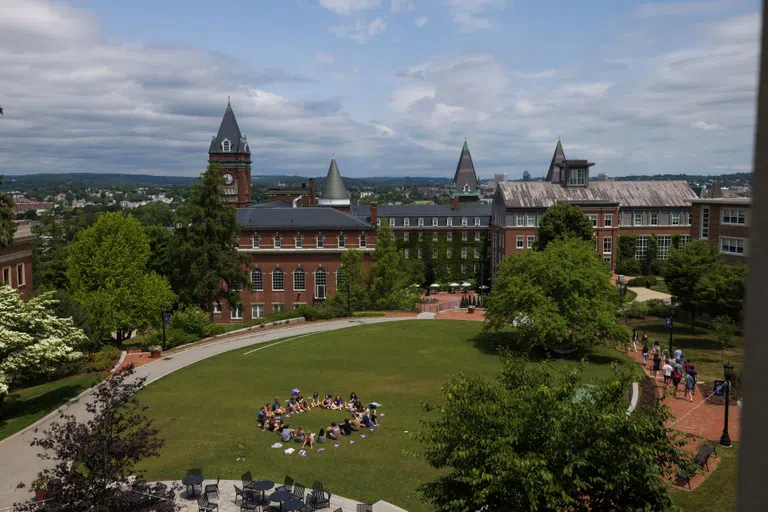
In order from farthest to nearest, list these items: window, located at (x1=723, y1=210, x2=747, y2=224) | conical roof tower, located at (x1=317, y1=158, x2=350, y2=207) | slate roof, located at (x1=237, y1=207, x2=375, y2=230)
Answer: conical roof tower, located at (x1=317, y1=158, x2=350, y2=207), slate roof, located at (x1=237, y1=207, x2=375, y2=230), window, located at (x1=723, y1=210, x2=747, y2=224)

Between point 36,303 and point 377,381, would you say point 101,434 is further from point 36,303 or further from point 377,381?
point 377,381

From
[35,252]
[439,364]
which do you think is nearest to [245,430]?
[439,364]

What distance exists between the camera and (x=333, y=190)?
388 feet

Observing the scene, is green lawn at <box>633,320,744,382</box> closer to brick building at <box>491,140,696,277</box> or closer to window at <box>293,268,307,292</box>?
brick building at <box>491,140,696,277</box>

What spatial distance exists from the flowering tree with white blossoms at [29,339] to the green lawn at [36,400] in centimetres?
158

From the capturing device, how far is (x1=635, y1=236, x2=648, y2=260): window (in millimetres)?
79688

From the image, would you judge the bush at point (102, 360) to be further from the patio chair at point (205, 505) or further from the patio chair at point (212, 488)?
the patio chair at point (205, 505)

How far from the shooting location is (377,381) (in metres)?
34.0

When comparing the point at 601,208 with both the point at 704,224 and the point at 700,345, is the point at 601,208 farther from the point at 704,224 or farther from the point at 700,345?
the point at 700,345

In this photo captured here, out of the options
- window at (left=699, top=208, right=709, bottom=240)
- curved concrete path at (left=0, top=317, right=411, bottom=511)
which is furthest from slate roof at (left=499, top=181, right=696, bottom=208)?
curved concrete path at (left=0, top=317, right=411, bottom=511)

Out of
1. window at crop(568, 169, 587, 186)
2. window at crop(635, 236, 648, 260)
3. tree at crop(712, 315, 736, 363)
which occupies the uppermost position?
window at crop(568, 169, 587, 186)

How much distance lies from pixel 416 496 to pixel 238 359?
21279 mm

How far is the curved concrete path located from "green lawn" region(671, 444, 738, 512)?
1962 cm

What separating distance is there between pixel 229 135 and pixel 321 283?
154ft
